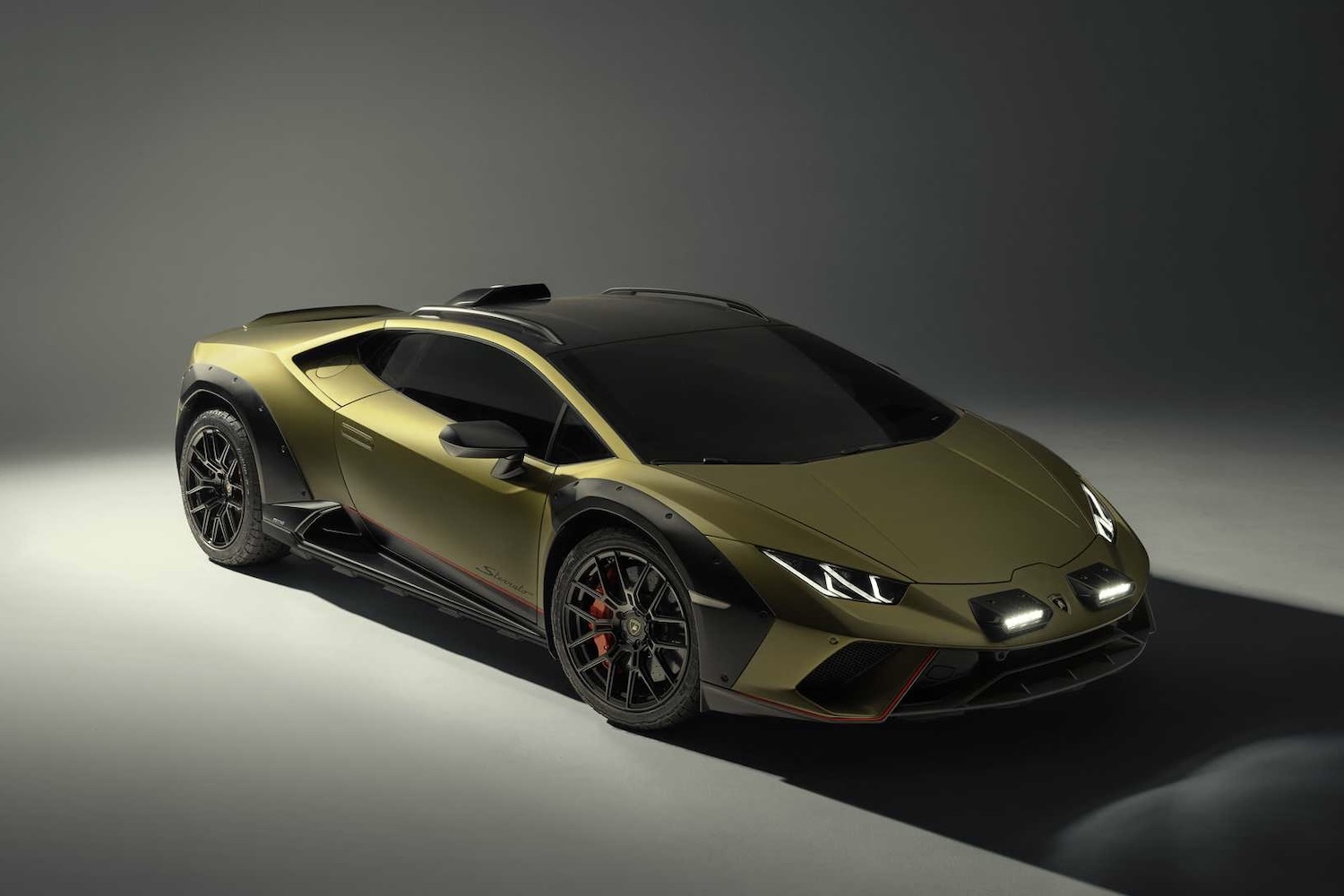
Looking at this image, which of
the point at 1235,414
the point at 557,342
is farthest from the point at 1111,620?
the point at 1235,414

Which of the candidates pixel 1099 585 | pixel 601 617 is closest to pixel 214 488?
pixel 601 617

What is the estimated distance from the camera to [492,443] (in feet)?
18.5

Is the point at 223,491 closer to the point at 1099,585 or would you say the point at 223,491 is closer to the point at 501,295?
the point at 501,295

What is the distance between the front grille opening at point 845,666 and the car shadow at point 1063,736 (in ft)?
1.16

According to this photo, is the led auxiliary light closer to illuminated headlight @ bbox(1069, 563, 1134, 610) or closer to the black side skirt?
illuminated headlight @ bbox(1069, 563, 1134, 610)

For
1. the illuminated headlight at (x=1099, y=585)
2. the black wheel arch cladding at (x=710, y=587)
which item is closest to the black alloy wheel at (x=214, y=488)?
the black wheel arch cladding at (x=710, y=587)

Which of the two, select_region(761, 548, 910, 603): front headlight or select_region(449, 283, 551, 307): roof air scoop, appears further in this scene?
select_region(449, 283, 551, 307): roof air scoop

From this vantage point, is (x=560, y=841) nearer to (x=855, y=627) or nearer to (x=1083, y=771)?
(x=855, y=627)

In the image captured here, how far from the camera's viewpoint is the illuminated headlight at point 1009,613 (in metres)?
4.90

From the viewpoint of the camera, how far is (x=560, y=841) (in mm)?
4684

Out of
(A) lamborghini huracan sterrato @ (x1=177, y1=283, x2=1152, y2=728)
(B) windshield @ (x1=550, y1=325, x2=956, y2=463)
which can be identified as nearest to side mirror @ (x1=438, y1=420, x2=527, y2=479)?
(A) lamborghini huracan sterrato @ (x1=177, y1=283, x2=1152, y2=728)

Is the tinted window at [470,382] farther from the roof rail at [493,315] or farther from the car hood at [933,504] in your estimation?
the car hood at [933,504]

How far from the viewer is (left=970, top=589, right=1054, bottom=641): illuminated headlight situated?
4.90 meters

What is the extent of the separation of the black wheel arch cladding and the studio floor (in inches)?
16.3
